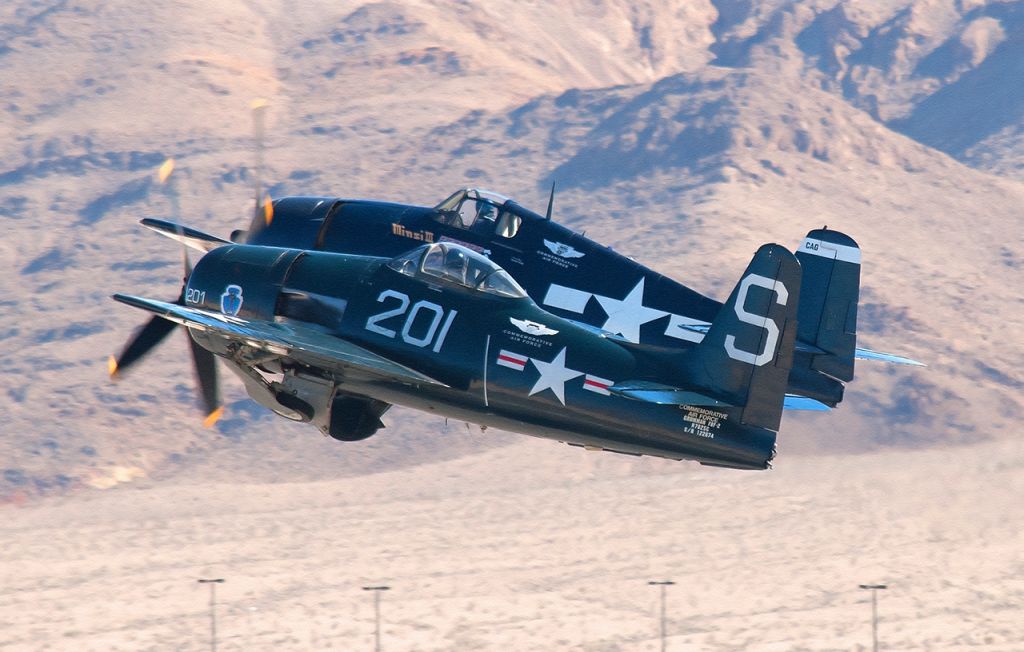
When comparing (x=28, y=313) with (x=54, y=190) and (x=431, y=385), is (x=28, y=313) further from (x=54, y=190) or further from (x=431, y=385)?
(x=431, y=385)

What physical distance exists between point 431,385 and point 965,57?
8369 centimetres

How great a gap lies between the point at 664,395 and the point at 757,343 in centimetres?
126

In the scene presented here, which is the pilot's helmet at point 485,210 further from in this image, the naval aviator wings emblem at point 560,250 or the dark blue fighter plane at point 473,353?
the dark blue fighter plane at point 473,353

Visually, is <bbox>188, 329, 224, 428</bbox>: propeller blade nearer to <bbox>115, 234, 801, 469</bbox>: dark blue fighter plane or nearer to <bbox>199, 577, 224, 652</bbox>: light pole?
<bbox>115, 234, 801, 469</bbox>: dark blue fighter plane

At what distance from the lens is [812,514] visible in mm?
43969

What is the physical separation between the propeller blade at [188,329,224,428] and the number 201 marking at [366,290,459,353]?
2757 mm

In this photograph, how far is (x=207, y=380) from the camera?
2155 centimetres

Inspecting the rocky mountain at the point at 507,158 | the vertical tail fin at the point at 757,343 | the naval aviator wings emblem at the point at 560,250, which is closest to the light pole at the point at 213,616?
the rocky mountain at the point at 507,158

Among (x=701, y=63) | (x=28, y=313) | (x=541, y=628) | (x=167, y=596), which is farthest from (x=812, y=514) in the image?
(x=701, y=63)

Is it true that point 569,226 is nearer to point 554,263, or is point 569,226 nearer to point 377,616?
point 377,616

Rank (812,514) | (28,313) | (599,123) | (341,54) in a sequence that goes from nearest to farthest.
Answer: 1. (812,514)
2. (28,313)
3. (599,123)
4. (341,54)

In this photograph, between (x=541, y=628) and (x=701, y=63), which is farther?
(x=701, y=63)

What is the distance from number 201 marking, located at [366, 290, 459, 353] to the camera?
19.7 metres

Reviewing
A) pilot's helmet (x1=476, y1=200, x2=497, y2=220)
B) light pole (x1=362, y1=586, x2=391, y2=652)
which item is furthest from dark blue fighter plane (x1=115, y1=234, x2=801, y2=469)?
A: light pole (x1=362, y1=586, x2=391, y2=652)
